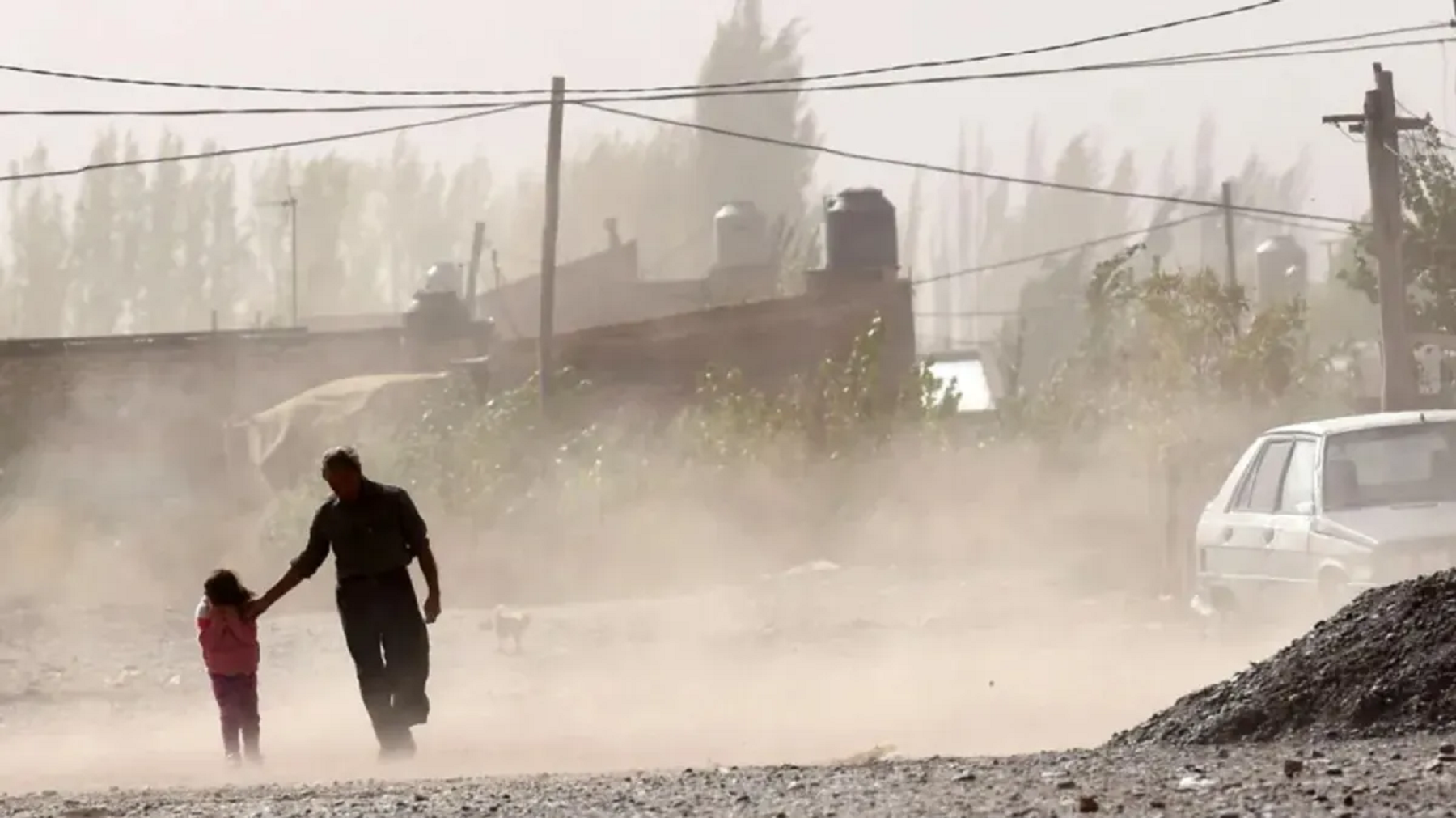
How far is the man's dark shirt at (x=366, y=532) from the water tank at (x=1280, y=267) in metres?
79.8

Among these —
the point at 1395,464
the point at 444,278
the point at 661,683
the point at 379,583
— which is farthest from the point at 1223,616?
the point at 444,278

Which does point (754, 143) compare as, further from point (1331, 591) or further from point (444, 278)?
point (1331, 591)

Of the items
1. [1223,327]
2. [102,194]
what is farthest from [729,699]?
[102,194]

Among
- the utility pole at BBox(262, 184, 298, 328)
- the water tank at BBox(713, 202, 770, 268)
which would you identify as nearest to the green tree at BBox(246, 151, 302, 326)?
the utility pole at BBox(262, 184, 298, 328)

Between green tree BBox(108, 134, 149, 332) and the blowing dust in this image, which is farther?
green tree BBox(108, 134, 149, 332)

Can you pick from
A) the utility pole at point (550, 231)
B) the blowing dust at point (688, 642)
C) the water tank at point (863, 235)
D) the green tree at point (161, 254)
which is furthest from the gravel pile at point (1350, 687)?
the green tree at point (161, 254)

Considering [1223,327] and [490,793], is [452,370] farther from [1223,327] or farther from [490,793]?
[490,793]

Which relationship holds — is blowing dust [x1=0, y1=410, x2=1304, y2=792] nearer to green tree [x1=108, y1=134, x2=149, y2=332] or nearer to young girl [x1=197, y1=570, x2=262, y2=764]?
young girl [x1=197, y1=570, x2=262, y2=764]

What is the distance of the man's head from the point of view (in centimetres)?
1083

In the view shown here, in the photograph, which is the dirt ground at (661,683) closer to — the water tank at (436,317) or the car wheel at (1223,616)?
the car wheel at (1223,616)

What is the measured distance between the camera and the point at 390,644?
36.3 ft

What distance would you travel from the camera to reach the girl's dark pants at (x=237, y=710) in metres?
11.5

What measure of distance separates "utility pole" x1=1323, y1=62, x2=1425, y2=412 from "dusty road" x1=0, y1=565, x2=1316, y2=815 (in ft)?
17.4

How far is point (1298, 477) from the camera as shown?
14.0m
